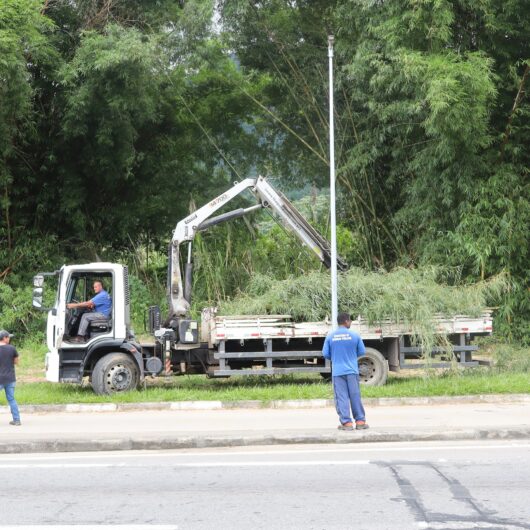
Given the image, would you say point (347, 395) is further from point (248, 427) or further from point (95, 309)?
point (95, 309)

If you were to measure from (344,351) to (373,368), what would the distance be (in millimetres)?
4821

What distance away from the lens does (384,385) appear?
1488 cm

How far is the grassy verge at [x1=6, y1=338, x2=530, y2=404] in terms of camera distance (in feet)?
45.6

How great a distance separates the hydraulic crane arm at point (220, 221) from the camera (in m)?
15.7

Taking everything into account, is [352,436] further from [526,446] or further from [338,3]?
[338,3]

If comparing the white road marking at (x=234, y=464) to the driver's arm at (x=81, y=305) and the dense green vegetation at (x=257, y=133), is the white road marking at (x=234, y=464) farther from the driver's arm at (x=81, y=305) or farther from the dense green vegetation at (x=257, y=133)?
the dense green vegetation at (x=257, y=133)

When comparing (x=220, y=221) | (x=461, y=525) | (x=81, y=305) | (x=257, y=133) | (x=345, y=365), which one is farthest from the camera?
(x=257, y=133)

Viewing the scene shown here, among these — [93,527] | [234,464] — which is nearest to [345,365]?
[234,464]

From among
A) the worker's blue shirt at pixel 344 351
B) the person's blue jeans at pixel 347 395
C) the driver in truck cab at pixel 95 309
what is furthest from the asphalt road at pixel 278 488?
the driver in truck cab at pixel 95 309

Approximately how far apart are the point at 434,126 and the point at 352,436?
9.92m

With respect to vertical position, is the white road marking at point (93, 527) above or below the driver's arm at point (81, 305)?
below

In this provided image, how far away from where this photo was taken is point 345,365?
10.4 metres

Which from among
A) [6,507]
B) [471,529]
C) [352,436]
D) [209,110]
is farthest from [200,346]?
[209,110]

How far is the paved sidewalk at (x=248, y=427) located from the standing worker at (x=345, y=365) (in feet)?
1.19
